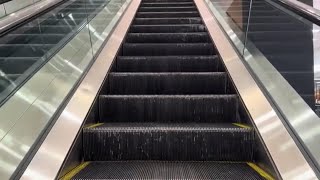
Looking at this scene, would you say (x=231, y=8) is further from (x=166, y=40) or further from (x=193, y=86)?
(x=193, y=86)

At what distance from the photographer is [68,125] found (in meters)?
2.51

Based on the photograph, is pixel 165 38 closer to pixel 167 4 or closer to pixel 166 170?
pixel 167 4

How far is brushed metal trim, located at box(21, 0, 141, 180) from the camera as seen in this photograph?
2045 millimetres

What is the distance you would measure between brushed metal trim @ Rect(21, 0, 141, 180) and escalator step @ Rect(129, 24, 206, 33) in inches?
52.4

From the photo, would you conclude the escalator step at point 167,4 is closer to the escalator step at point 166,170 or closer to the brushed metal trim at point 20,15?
the brushed metal trim at point 20,15

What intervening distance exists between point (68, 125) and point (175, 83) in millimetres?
1330

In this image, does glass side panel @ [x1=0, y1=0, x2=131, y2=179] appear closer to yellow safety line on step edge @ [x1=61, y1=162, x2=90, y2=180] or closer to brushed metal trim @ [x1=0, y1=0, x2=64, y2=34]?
brushed metal trim @ [x1=0, y1=0, x2=64, y2=34]

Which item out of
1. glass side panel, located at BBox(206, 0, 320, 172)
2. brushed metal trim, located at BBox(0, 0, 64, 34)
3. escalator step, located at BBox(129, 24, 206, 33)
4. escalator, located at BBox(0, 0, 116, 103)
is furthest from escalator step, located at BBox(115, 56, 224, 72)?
brushed metal trim, located at BBox(0, 0, 64, 34)

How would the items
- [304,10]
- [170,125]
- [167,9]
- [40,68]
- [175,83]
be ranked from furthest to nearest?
[167,9]
[175,83]
[40,68]
[170,125]
[304,10]

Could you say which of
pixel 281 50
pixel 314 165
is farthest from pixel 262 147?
pixel 281 50

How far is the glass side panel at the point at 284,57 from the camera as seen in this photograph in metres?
2.40

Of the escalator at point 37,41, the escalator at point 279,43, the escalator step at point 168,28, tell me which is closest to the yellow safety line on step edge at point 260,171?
the escalator at point 279,43

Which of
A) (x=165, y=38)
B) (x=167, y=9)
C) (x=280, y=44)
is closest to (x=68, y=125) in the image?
(x=280, y=44)

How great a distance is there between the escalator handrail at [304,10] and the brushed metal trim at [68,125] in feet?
5.03
